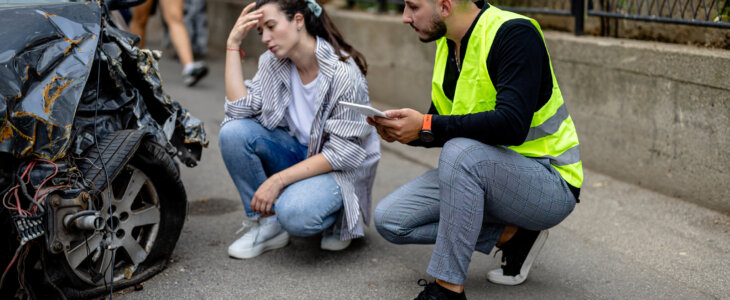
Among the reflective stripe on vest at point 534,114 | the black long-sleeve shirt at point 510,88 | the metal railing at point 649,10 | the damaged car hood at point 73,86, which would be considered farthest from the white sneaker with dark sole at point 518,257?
the damaged car hood at point 73,86

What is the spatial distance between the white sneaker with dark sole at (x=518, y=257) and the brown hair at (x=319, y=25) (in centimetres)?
109

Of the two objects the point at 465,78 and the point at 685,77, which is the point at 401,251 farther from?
the point at 685,77

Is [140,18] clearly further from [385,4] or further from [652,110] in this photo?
[652,110]

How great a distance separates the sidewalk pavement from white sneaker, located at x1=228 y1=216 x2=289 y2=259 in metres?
0.04

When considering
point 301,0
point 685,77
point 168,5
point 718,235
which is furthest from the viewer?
point 168,5

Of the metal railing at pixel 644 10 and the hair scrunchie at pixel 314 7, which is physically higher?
the hair scrunchie at pixel 314 7

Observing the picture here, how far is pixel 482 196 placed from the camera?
9.12ft

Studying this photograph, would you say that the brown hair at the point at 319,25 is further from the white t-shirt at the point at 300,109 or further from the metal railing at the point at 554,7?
the metal railing at the point at 554,7

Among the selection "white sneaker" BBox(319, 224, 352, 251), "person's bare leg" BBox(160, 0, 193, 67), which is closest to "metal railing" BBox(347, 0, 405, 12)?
"person's bare leg" BBox(160, 0, 193, 67)

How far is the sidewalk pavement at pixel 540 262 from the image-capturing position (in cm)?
322

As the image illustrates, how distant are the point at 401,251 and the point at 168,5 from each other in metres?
4.52

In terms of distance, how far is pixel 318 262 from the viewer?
11.7 ft

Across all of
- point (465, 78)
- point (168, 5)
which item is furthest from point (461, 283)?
point (168, 5)

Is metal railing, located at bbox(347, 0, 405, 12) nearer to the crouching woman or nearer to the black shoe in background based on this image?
the crouching woman
